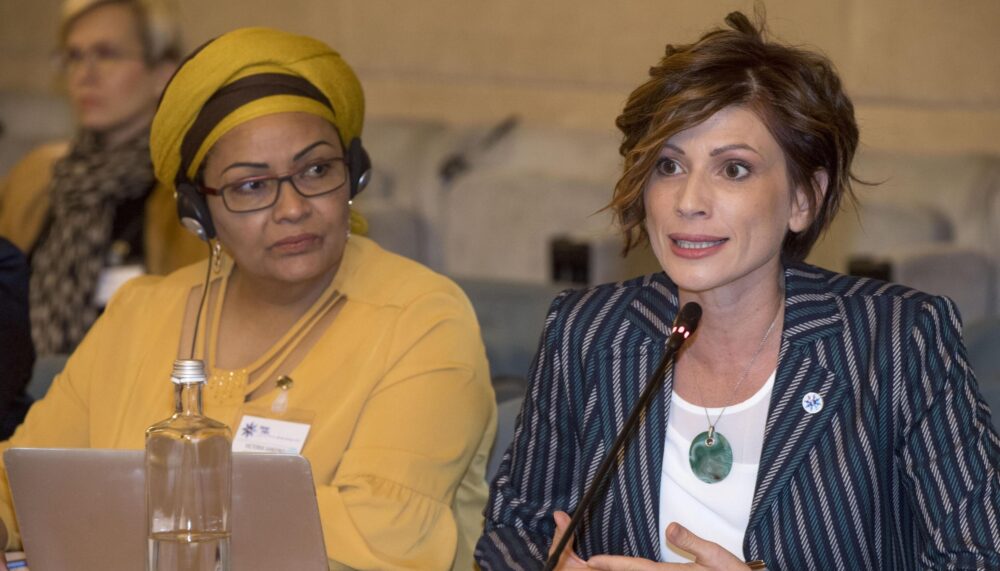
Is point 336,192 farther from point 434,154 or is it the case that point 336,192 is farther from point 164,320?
point 434,154

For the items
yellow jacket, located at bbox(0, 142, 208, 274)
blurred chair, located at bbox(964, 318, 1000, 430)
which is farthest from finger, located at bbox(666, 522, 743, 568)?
yellow jacket, located at bbox(0, 142, 208, 274)

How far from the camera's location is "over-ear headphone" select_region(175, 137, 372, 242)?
8.05ft

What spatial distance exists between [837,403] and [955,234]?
3.17 metres

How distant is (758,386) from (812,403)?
0.09 meters

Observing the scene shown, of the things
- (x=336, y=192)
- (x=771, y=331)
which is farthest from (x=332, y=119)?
(x=771, y=331)

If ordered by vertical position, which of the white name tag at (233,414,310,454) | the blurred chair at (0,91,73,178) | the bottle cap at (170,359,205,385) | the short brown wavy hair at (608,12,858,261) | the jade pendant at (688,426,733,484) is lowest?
the blurred chair at (0,91,73,178)

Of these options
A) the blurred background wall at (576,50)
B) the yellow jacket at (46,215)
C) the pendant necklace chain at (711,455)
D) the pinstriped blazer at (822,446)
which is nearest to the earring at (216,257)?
the pinstriped blazer at (822,446)

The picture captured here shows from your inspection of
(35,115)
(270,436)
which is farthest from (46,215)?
(35,115)

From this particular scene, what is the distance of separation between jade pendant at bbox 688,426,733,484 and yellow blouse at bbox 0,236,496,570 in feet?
1.38

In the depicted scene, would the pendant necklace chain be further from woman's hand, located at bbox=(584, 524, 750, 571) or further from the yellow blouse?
the yellow blouse

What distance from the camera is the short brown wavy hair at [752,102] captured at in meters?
1.93

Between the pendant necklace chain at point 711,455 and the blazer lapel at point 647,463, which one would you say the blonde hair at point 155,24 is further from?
the pendant necklace chain at point 711,455

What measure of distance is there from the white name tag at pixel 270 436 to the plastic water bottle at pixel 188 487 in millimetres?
528

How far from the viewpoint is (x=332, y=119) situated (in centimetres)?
246
